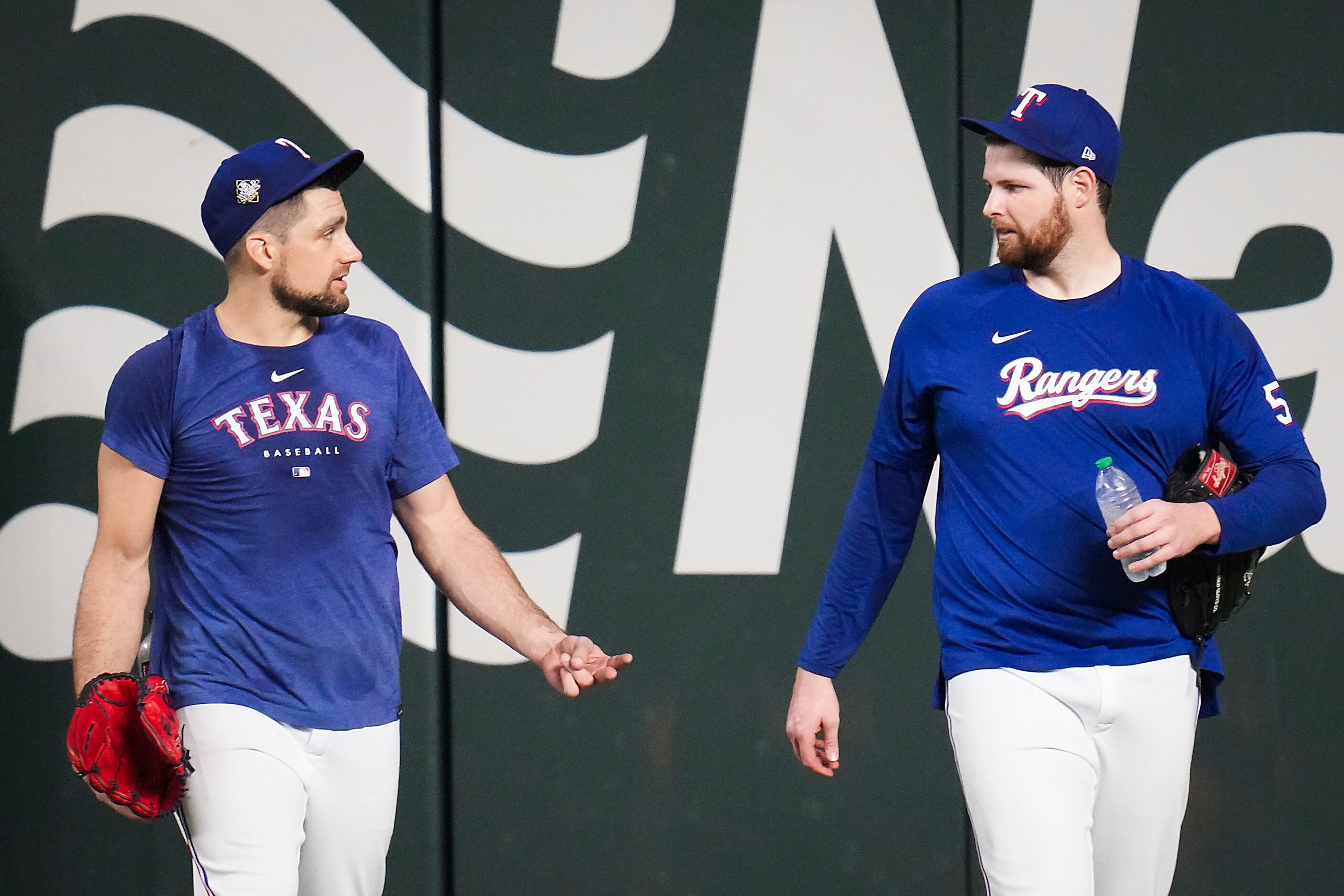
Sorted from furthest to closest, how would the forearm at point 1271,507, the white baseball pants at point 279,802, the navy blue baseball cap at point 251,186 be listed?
Result: the navy blue baseball cap at point 251,186
the white baseball pants at point 279,802
the forearm at point 1271,507

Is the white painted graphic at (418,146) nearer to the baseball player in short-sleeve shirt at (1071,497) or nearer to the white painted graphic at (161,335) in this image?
the white painted graphic at (161,335)

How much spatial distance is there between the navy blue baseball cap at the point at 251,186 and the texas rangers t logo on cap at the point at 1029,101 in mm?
1285

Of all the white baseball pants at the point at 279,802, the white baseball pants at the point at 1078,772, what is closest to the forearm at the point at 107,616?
the white baseball pants at the point at 279,802

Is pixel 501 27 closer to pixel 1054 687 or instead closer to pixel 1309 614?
pixel 1054 687

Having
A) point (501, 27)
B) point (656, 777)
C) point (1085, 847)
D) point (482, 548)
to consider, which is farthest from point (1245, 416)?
point (501, 27)

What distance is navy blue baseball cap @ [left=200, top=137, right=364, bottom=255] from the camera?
259cm

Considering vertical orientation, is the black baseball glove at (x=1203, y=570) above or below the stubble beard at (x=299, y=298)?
below

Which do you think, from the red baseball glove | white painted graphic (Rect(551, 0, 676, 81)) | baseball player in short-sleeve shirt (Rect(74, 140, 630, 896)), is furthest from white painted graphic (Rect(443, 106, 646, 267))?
the red baseball glove

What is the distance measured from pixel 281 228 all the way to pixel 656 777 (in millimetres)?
2065

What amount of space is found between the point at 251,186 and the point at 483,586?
932mm

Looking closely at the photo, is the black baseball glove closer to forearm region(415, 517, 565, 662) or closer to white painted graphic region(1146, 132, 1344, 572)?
forearm region(415, 517, 565, 662)

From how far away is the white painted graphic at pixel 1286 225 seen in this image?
3.88 metres

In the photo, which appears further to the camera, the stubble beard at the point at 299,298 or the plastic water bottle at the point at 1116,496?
the stubble beard at the point at 299,298

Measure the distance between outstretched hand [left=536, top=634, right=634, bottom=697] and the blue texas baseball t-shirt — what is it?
1.23ft
